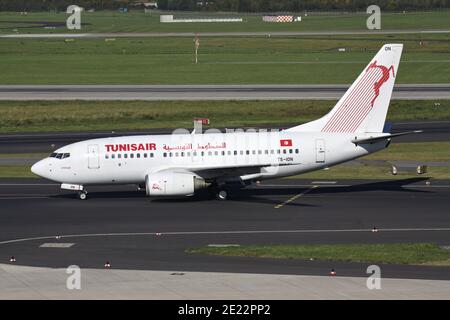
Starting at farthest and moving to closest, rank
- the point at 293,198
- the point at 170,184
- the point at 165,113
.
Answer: the point at 165,113, the point at 293,198, the point at 170,184

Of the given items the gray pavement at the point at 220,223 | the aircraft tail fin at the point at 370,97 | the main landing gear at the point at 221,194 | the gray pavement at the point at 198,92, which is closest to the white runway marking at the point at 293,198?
the gray pavement at the point at 220,223

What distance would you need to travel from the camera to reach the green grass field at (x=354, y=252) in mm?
41375

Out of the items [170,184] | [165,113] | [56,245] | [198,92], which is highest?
[198,92]

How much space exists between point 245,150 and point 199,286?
21177 mm

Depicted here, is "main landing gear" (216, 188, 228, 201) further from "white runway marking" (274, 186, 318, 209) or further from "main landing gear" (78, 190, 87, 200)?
"main landing gear" (78, 190, 87, 200)

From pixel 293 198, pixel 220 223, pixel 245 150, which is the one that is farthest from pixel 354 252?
pixel 245 150

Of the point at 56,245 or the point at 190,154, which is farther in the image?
the point at 190,154

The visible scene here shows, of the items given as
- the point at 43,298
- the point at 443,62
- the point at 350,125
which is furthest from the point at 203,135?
the point at 443,62

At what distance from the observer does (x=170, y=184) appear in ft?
181

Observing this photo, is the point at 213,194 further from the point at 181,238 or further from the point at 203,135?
the point at 181,238

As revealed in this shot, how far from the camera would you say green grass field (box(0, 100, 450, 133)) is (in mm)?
91062

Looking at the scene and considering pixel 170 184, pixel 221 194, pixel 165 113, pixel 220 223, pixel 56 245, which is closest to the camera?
pixel 56 245

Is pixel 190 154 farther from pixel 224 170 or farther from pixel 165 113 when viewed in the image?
pixel 165 113
